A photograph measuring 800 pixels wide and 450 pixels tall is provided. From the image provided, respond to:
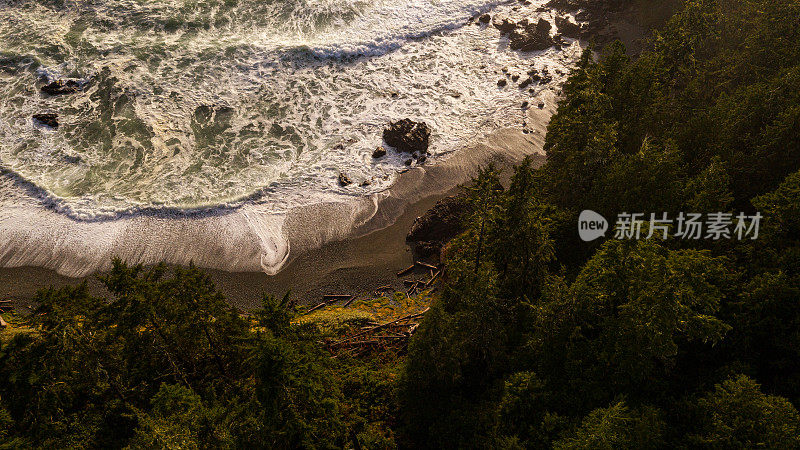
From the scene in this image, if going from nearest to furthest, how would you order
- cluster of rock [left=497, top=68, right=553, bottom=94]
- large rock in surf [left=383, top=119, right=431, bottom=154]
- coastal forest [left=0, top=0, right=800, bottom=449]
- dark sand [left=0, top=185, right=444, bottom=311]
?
coastal forest [left=0, top=0, right=800, bottom=449], dark sand [left=0, top=185, right=444, bottom=311], large rock in surf [left=383, top=119, right=431, bottom=154], cluster of rock [left=497, top=68, right=553, bottom=94]

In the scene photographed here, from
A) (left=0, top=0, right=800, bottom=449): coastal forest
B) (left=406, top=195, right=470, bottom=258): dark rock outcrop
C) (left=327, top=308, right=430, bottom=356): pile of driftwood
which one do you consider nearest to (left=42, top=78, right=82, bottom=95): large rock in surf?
(left=0, top=0, right=800, bottom=449): coastal forest

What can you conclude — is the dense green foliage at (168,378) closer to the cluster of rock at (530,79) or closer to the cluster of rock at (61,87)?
the cluster of rock at (61,87)

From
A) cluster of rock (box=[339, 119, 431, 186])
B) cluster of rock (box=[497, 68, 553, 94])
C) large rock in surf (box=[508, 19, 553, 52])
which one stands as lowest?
cluster of rock (box=[339, 119, 431, 186])

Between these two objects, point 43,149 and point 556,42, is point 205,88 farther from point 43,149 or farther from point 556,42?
point 556,42

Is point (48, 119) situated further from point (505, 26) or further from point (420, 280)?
point (505, 26)

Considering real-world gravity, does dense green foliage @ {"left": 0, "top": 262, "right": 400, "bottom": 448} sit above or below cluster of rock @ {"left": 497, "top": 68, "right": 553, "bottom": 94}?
below

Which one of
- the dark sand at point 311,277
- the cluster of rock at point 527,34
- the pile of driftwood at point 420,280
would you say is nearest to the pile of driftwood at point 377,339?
the pile of driftwood at point 420,280

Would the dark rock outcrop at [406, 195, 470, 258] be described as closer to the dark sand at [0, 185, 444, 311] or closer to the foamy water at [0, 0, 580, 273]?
the dark sand at [0, 185, 444, 311]

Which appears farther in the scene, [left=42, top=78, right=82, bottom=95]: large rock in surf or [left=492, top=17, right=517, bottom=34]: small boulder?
[left=492, top=17, right=517, bottom=34]: small boulder

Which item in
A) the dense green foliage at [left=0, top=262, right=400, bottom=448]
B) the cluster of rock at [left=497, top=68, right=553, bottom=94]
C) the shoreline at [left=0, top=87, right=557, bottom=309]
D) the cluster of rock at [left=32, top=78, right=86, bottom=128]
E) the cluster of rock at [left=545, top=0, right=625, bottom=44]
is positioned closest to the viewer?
the dense green foliage at [left=0, top=262, right=400, bottom=448]
